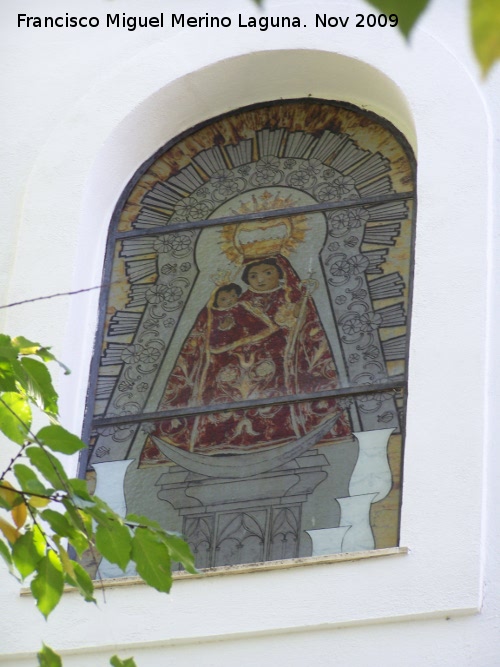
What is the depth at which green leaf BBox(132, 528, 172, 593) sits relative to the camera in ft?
8.36

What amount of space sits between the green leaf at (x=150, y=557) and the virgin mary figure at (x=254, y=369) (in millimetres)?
2144

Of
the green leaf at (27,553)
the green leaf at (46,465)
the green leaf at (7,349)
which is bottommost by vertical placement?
the green leaf at (27,553)

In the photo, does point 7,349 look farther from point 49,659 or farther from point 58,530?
point 49,659

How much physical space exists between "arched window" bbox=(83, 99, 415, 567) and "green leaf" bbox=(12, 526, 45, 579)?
188cm

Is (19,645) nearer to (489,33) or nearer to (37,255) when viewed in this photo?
(37,255)

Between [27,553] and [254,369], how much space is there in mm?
2429

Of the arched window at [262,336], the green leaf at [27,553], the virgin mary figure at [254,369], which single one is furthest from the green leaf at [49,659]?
the virgin mary figure at [254,369]

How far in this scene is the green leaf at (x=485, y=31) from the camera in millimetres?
1137

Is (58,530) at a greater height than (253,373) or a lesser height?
lesser

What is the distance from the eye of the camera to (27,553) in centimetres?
258

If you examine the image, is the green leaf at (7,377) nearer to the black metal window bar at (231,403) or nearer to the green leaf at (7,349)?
the green leaf at (7,349)

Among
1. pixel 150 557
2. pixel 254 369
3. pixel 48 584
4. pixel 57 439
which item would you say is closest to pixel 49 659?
pixel 48 584

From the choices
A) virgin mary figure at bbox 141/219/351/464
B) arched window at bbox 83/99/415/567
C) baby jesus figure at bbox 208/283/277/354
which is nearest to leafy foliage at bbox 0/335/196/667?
arched window at bbox 83/99/415/567

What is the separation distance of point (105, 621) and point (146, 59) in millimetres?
2567
